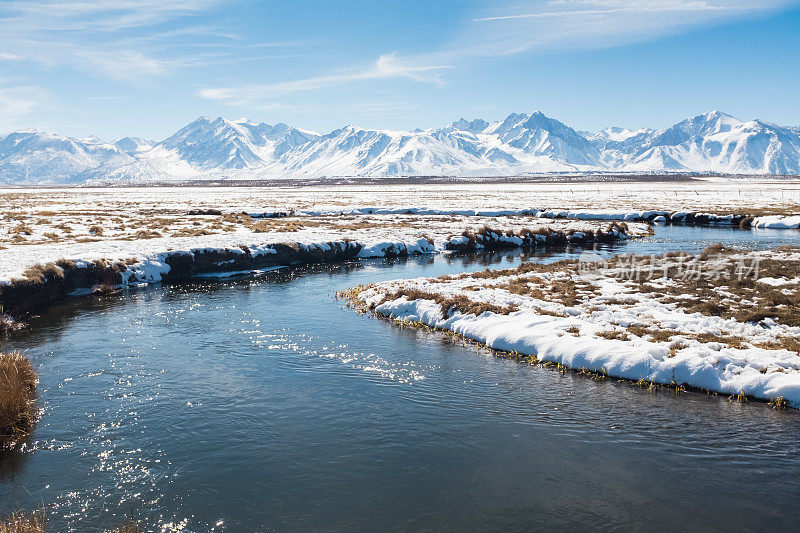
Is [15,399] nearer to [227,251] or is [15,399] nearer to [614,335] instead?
[614,335]

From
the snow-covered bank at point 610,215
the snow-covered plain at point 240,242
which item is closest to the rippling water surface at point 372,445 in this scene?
the snow-covered plain at point 240,242

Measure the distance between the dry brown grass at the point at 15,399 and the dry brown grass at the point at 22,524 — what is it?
156 inches

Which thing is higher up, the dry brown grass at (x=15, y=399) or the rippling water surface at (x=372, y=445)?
the dry brown grass at (x=15, y=399)

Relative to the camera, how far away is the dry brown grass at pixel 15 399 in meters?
13.3

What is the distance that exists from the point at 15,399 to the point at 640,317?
67.7 feet

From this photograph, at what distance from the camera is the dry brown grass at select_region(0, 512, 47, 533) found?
8742mm

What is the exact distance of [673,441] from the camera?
13.1 meters

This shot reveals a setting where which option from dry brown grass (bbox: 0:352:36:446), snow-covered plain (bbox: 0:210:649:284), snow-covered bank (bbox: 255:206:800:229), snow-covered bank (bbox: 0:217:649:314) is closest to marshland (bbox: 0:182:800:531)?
dry brown grass (bbox: 0:352:36:446)

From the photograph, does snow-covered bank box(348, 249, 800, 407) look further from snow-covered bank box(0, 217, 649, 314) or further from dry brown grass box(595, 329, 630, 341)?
snow-covered bank box(0, 217, 649, 314)

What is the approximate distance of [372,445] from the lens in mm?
13156

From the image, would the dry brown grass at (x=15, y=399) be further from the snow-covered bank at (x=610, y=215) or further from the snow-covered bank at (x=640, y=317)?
the snow-covered bank at (x=610, y=215)

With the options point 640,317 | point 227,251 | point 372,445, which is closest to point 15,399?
point 372,445

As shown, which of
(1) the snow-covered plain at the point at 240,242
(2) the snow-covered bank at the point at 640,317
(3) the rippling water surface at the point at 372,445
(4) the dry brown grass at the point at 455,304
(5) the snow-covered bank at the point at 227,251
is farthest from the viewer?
(1) the snow-covered plain at the point at 240,242

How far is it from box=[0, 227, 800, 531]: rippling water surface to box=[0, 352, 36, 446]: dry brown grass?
0.45 metres
